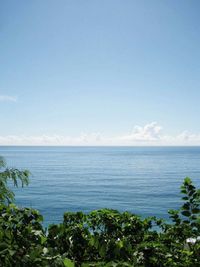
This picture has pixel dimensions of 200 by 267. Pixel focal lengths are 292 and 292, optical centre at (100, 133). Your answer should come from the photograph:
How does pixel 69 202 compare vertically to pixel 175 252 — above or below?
below

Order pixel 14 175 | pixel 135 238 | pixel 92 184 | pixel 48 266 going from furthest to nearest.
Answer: pixel 92 184
pixel 14 175
pixel 135 238
pixel 48 266

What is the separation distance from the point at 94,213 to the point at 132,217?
51cm

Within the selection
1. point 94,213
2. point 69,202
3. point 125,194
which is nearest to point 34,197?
point 69,202

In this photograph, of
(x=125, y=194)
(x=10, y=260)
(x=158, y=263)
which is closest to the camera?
(x=10, y=260)

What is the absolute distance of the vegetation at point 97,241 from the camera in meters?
1.74

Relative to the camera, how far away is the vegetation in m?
1.74

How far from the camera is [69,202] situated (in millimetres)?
46906

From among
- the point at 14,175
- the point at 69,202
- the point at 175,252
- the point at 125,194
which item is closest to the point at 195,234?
the point at 175,252

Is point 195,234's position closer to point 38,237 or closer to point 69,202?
point 38,237

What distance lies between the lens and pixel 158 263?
2.44 meters

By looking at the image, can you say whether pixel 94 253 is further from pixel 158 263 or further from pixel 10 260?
pixel 10 260

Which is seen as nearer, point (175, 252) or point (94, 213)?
point (175, 252)

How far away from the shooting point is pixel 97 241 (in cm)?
189

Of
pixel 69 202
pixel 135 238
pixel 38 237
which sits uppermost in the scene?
pixel 38 237
